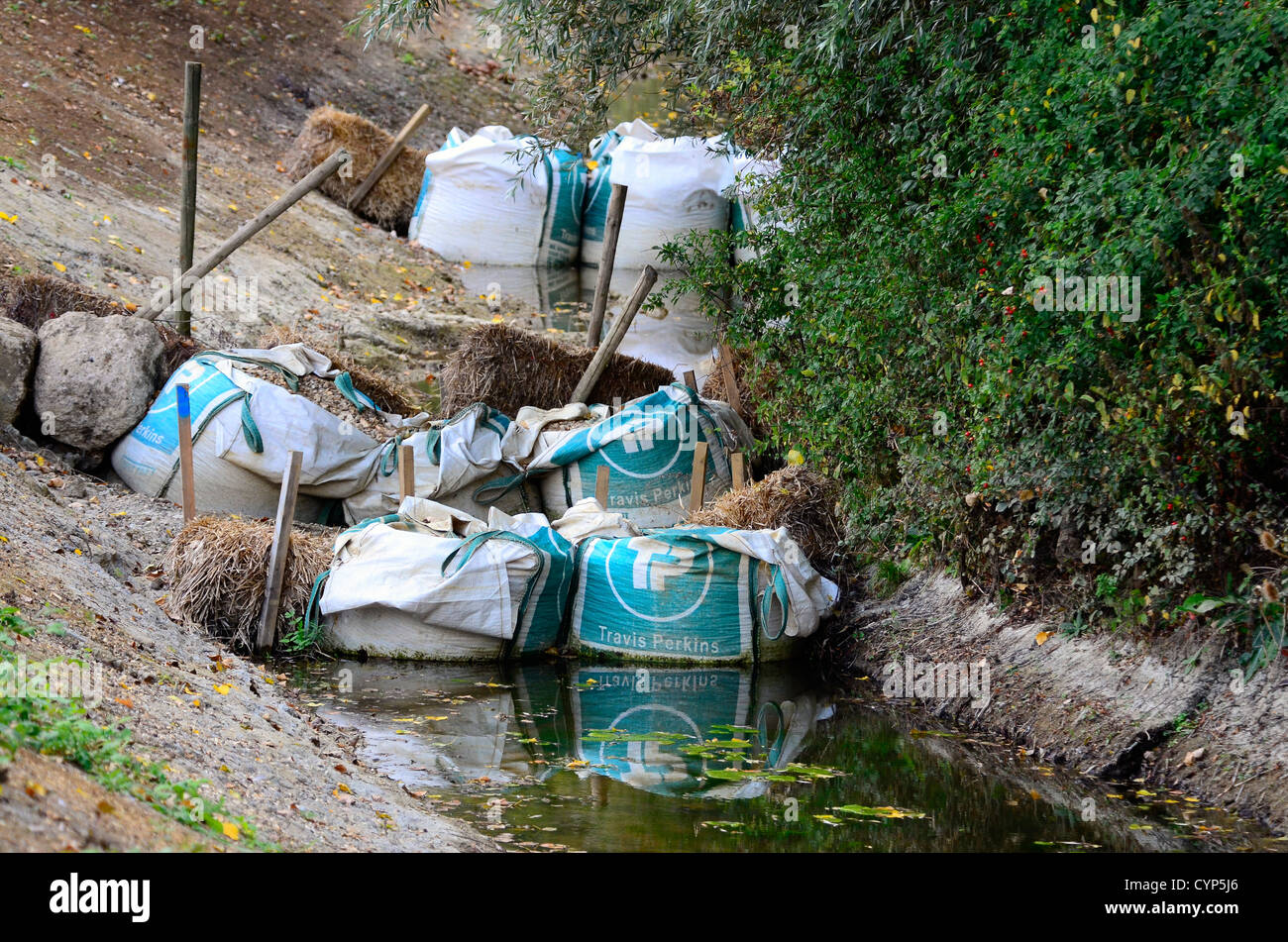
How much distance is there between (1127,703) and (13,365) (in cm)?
675

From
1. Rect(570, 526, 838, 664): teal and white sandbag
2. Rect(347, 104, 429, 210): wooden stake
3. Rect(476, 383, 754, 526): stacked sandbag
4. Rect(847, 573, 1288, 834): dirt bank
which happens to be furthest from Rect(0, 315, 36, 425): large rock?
Rect(347, 104, 429, 210): wooden stake

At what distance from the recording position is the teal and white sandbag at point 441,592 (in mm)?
6730

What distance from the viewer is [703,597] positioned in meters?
6.95

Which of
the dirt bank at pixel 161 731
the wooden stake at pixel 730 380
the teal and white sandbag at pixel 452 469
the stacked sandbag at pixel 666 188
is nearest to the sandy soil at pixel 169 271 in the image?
the dirt bank at pixel 161 731

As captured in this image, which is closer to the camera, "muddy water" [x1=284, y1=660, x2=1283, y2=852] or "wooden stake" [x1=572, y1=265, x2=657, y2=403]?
"muddy water" [x1=284, y1=660, x2=1283, y2=852]

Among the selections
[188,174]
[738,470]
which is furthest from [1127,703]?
[188,174]

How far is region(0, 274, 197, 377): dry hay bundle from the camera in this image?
8688 millimetres

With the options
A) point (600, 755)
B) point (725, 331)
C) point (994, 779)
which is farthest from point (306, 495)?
point (994, 779)

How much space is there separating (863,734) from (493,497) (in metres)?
3.74

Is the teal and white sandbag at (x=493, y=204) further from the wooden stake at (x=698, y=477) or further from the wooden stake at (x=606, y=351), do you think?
the wooden stake at (x=698, y=477)

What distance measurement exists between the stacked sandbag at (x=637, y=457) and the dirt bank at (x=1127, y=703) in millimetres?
2639

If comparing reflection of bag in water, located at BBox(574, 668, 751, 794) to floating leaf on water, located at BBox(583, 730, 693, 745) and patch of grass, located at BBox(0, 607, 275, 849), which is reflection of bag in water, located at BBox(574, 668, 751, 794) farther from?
patch of grass, located at BBox(0, 607, 275, 849)

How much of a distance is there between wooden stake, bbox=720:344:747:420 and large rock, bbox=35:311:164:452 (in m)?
4.06

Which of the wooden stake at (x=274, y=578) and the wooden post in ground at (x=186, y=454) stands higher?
the wooden post in ground at (x=186, y=454)
